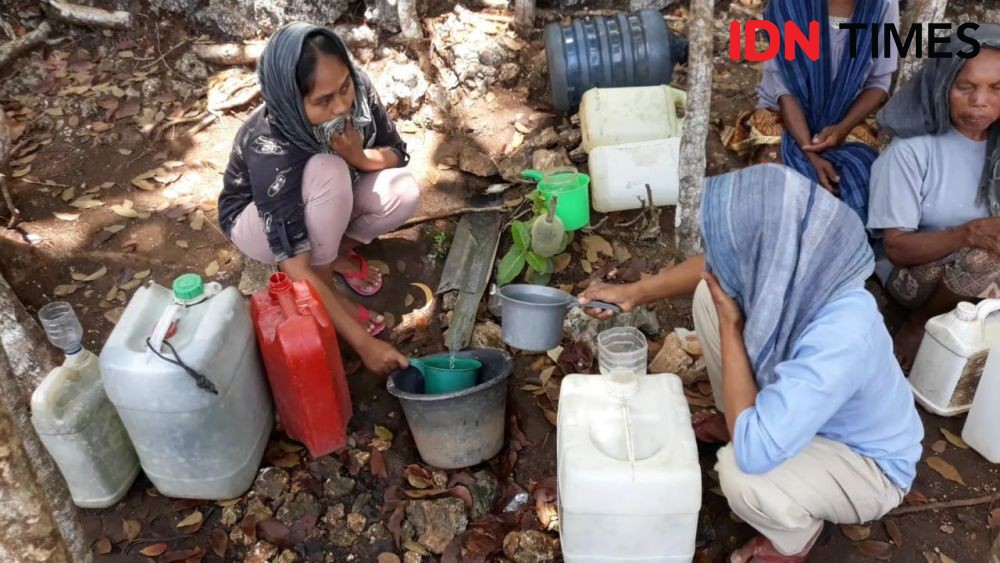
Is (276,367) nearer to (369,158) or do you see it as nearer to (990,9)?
(369,158)

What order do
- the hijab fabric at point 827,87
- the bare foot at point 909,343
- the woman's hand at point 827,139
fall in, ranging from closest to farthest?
1. the bare foot at point 909,343
2. the hijab fabric at point 827,87
3. the woman's hand at point 827,139

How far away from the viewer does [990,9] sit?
517cm

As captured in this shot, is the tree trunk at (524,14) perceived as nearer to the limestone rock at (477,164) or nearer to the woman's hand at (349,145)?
the limestone rock at (477,164)

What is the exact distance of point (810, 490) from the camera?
2117mm

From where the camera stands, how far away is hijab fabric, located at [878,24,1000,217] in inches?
105

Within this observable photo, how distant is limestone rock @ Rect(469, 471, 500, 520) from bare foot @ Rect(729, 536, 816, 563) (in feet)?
2.62

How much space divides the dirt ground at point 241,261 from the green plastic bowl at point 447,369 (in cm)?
32

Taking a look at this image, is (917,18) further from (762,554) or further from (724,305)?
(762,554)

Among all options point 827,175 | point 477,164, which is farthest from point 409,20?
point 827,175

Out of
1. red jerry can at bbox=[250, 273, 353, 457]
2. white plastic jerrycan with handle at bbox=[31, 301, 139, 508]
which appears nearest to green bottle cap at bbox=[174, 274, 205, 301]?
red jerry can at bbox=[250, 273, 353, 457]

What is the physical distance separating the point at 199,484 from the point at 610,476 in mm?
1406

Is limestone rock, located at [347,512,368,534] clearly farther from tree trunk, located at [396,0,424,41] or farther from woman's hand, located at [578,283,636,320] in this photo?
tree trunk, located at [396,0,424,41]

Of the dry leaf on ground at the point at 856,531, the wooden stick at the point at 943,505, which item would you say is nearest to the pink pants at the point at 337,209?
the dry leaf on ground at the point at 856,531

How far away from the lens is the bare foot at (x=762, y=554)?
2309 mm
